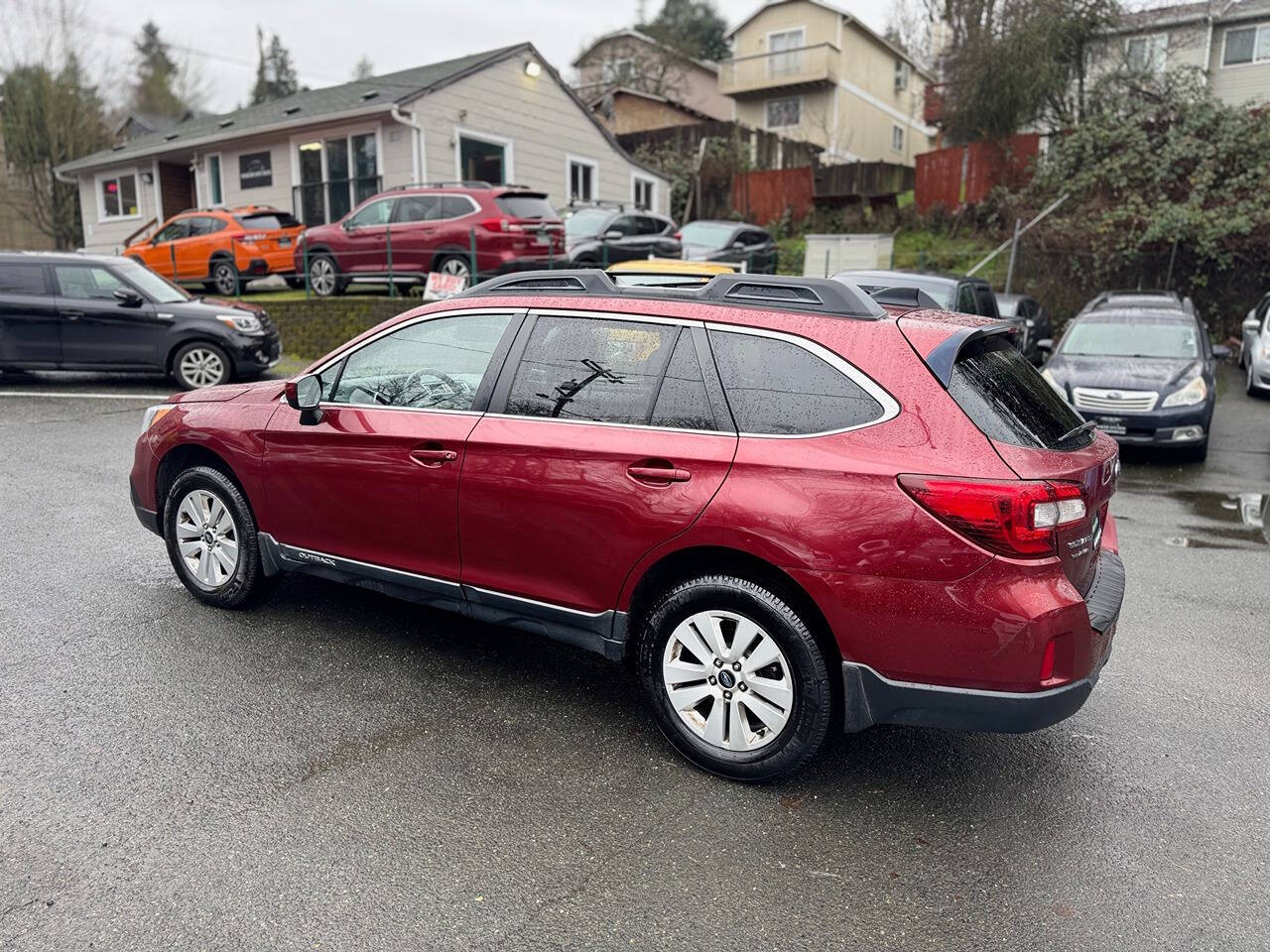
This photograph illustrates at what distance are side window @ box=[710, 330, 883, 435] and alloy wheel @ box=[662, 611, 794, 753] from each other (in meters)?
0.71

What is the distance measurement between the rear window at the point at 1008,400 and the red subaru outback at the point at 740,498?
1 centimetres

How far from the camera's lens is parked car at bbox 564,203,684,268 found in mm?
16266

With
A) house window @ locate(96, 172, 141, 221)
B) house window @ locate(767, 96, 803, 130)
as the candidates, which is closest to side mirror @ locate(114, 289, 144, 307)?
house window @ locate(96, 172, 141, 221)

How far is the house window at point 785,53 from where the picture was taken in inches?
1435

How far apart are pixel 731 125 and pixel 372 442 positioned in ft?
93.1

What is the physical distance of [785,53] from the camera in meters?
36.3

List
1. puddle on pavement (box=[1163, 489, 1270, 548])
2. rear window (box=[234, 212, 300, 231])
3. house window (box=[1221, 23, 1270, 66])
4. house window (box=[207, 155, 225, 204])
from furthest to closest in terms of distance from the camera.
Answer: house window (box=[1221, 23, 1270, 66]) → house window (box=[207, 155, 225, 204]) → rear window (box=[234, 212, 300, 231]) → puddle on pavement (box=[1163, 489, 1270, 548])

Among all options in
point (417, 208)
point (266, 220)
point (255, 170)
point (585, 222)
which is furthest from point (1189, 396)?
point (255, 170)

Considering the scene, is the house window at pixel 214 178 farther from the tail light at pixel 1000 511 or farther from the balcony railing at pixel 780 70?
the tail light at pixel 1000 511

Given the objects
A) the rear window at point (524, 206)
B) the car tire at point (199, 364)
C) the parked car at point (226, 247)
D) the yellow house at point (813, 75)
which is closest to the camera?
the car tire at point (199, 364)

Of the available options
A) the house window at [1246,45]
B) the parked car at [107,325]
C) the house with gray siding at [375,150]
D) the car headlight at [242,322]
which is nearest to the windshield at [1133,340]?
the car headlight at [242,322]

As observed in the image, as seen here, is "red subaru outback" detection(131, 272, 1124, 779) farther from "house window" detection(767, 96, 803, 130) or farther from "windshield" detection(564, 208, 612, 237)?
"house window" detection(767, 96, 803, 130)

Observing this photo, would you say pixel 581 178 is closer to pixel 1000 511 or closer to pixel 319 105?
pixel 319 105

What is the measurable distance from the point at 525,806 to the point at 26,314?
450 inches
